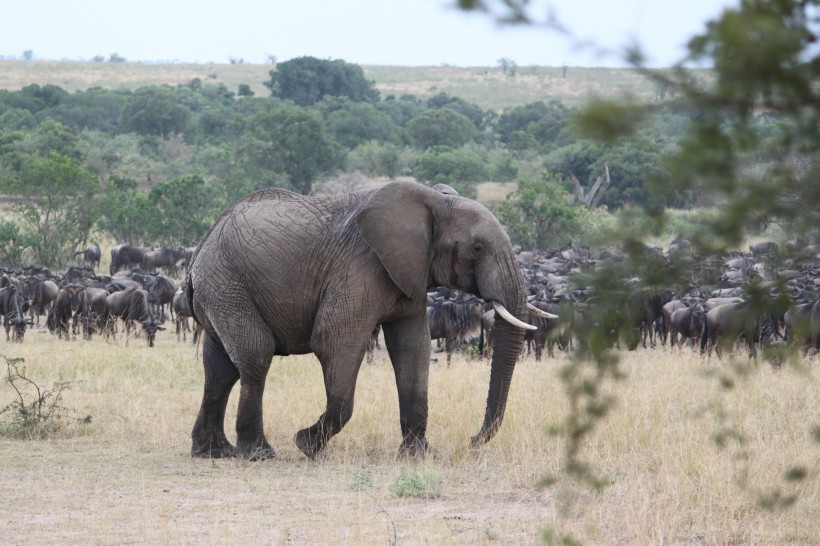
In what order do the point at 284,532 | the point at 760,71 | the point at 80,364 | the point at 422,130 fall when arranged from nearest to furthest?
the point at 760,71 < the point at 284,532 < the point at 80,364 < the point at 422,130

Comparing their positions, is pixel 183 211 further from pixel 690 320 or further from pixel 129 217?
pixel 690 320

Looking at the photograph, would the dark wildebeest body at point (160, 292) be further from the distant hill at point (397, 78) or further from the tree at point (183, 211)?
the distant hill at point (397, 78)

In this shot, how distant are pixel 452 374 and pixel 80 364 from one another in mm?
4507

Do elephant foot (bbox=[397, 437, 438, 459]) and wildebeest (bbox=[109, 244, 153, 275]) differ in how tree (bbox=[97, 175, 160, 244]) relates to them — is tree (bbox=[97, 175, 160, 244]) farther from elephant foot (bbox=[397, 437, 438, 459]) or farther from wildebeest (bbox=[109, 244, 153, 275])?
elephant foot (bbox=[397, 437, 438, 459])

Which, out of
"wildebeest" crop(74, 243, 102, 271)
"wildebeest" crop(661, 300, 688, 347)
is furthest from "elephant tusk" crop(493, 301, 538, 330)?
"wildebeest" crop(74, 243, 102, 271)

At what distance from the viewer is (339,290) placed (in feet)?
27.7

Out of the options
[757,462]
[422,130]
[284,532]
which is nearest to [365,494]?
[284,532]

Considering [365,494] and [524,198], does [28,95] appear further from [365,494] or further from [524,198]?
[365,494]

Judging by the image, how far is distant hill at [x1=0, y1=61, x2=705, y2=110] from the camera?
10894 centimetres

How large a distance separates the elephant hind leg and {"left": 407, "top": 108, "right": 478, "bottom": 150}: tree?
57162 mm

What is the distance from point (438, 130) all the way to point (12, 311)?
157ft

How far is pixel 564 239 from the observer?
37312mm

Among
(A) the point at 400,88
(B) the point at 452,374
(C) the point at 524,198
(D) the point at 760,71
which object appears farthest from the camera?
(A) the point at 400,88

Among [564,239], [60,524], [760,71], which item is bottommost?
[564,239]
